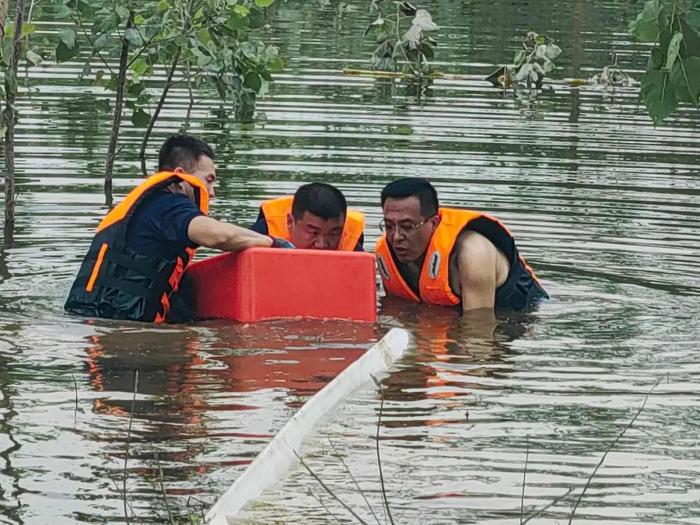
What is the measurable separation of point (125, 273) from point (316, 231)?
3.62 feet

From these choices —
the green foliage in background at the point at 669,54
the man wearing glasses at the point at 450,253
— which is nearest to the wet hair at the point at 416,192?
the man wearing glasses at the point at 450,253

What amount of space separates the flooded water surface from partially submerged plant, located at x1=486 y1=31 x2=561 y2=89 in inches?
72.4

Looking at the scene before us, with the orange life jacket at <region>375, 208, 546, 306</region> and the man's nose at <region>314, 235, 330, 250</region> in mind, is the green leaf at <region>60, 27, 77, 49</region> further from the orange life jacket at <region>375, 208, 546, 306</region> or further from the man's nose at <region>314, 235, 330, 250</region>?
the man's nose at <region>314, 235, 330, 250</region>

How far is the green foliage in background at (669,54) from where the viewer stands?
175 inches

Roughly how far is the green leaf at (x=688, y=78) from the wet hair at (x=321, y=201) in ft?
14.5

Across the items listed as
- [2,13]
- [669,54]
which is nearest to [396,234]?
[2,13]

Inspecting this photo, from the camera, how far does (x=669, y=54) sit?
436 cm

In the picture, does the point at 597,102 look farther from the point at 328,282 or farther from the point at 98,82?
the point at 328,282

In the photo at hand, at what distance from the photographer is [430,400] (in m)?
7.14

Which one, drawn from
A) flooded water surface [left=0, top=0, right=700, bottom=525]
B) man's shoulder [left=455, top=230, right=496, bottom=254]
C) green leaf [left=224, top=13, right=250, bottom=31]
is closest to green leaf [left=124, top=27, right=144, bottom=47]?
green leaf [left=224, top=13, right=250, bottom=31]

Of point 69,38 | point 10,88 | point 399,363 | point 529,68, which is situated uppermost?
point 69,38

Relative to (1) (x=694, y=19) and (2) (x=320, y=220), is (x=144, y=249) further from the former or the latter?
(1) (x=694, y=19)

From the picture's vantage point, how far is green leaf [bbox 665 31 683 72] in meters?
4.34

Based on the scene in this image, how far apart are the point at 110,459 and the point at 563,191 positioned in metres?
7.99
